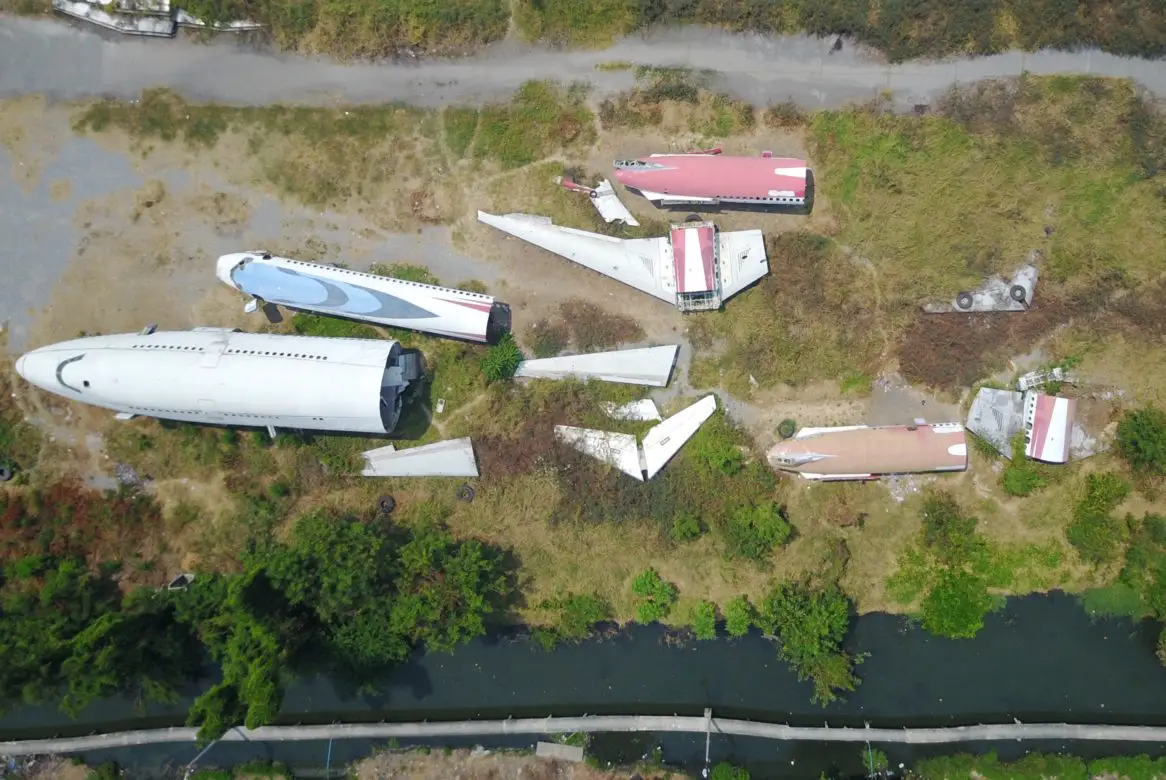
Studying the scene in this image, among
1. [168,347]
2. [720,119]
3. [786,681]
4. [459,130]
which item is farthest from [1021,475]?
[168,347]

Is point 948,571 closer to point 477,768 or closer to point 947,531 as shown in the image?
point 947,531

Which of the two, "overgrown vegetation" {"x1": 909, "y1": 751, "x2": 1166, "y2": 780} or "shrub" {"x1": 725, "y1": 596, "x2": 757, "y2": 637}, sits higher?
"shrub" {"x1": 725, "y1": 596, "x2": 757, "y2": 637}

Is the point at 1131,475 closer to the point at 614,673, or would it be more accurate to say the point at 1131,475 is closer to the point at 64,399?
the point at 614,673

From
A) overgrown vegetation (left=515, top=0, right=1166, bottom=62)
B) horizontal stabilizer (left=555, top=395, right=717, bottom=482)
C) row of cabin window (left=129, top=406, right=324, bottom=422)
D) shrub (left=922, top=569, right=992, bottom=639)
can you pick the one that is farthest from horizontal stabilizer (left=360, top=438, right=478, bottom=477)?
shrub (left=922, top=569, right=992, bottom=639)

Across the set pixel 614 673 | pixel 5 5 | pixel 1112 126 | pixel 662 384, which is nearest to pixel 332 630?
pixel 614 673

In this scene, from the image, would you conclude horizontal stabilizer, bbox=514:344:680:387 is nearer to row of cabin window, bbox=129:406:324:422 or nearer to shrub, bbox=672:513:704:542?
shrub, bbox=672:513:704:542

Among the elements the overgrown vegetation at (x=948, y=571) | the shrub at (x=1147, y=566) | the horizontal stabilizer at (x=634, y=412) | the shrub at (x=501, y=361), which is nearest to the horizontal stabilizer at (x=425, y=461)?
the shrub at (x=501, y=361)

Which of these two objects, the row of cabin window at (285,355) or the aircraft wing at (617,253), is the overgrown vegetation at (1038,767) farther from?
the row of cabin window at (285,355)
